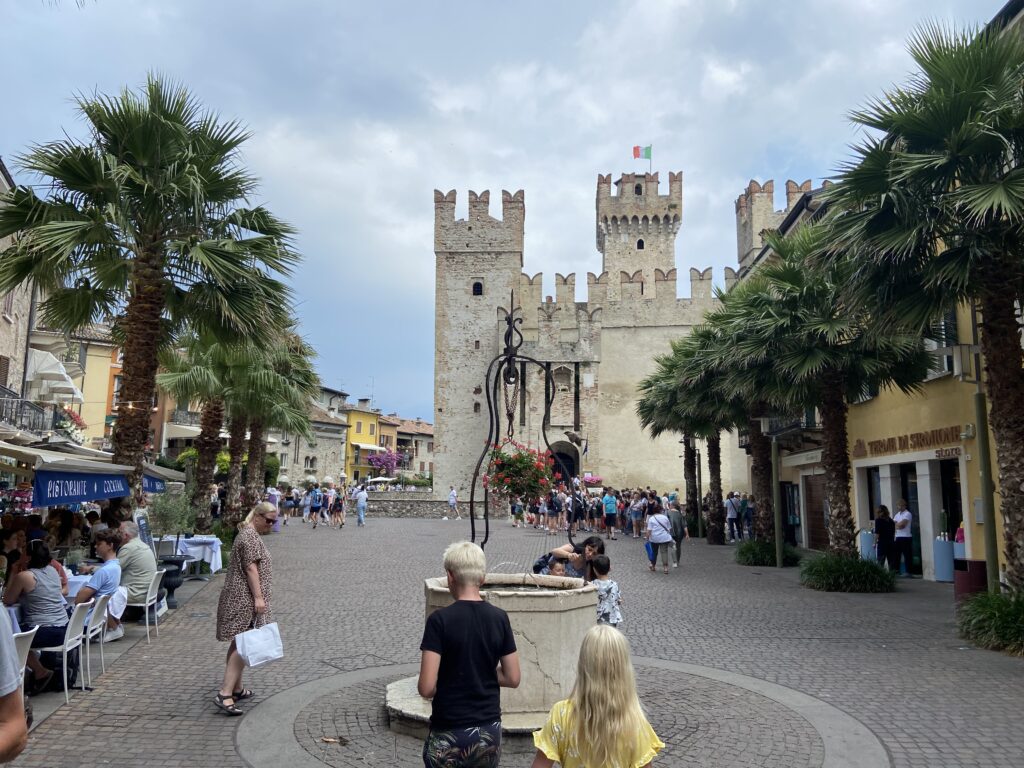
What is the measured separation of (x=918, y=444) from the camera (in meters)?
15.1

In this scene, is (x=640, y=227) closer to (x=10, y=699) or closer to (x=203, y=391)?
(x=203, y=391)

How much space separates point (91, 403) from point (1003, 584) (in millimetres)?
37335

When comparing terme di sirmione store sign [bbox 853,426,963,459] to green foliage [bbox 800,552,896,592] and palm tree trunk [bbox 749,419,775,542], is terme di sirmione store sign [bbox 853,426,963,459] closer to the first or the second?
palm tree trunk [bbox 749,419,775,542]

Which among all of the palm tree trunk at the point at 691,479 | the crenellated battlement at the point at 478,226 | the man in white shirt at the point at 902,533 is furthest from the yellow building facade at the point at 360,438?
the man in white shirt at the point at 902,533

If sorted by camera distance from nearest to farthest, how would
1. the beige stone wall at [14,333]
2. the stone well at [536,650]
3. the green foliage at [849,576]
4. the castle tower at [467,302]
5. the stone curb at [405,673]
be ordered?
the stone curb at [405,673], the stone well at [536,650], the green foliage at [849,576], the beige stone wall at [14,333], the castle tower at [467,302]

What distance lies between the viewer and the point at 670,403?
80.7ft

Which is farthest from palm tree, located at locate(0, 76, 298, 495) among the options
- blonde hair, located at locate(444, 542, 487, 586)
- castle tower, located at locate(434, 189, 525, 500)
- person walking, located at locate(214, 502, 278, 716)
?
castle tower, located at locate(434, 189, 525, 500)

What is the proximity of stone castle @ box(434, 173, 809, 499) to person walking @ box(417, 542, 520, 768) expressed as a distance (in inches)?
1651

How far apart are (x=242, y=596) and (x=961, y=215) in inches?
332

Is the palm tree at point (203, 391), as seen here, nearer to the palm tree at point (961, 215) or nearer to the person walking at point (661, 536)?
the person walking at point (661, 536)

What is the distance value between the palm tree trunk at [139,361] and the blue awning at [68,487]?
0.88 m

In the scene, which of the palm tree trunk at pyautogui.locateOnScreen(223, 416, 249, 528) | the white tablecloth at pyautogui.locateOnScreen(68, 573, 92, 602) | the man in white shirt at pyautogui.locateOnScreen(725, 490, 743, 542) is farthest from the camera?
the man in white shirt at pyautogui.locateOnScreen(725, 490, 743, 542)

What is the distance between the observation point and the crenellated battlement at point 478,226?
52.8m

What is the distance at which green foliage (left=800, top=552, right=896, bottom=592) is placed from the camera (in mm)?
13305
